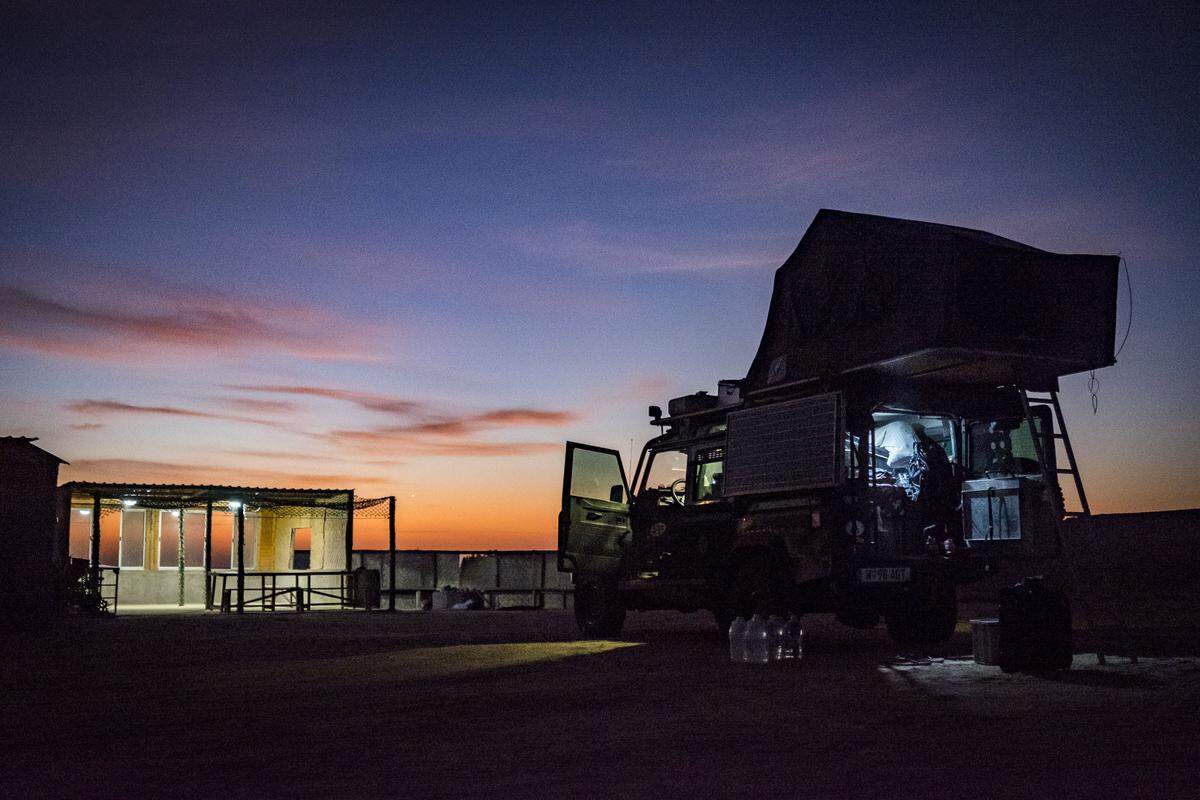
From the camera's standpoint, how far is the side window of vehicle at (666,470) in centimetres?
1280

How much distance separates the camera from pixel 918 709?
6496 millimetres

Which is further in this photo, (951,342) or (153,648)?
(153,648)

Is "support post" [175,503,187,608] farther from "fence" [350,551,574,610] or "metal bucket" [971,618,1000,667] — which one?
"metal bucket" [971,618,1000,667]

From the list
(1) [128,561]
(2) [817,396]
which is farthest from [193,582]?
(2) [817,396]

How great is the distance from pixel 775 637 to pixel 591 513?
3820 mm

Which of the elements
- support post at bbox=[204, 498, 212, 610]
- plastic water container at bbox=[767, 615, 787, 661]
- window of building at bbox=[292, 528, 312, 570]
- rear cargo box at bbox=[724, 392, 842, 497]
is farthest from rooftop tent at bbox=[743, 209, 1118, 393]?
window of building at bbox=[292, 528, 312, 570]

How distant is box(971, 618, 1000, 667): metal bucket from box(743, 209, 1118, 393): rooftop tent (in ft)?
7.16

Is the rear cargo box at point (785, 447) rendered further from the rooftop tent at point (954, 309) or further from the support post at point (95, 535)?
the support post at point (95, 535)

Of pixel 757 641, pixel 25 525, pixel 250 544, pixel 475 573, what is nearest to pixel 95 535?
pixel 250 544

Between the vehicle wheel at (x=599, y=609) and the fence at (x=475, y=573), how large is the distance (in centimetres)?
1709

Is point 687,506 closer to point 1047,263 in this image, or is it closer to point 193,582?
point 1047,263

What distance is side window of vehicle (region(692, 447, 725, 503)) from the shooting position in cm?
1188

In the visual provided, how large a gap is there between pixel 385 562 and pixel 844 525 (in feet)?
81.9

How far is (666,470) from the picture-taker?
13.0 m
